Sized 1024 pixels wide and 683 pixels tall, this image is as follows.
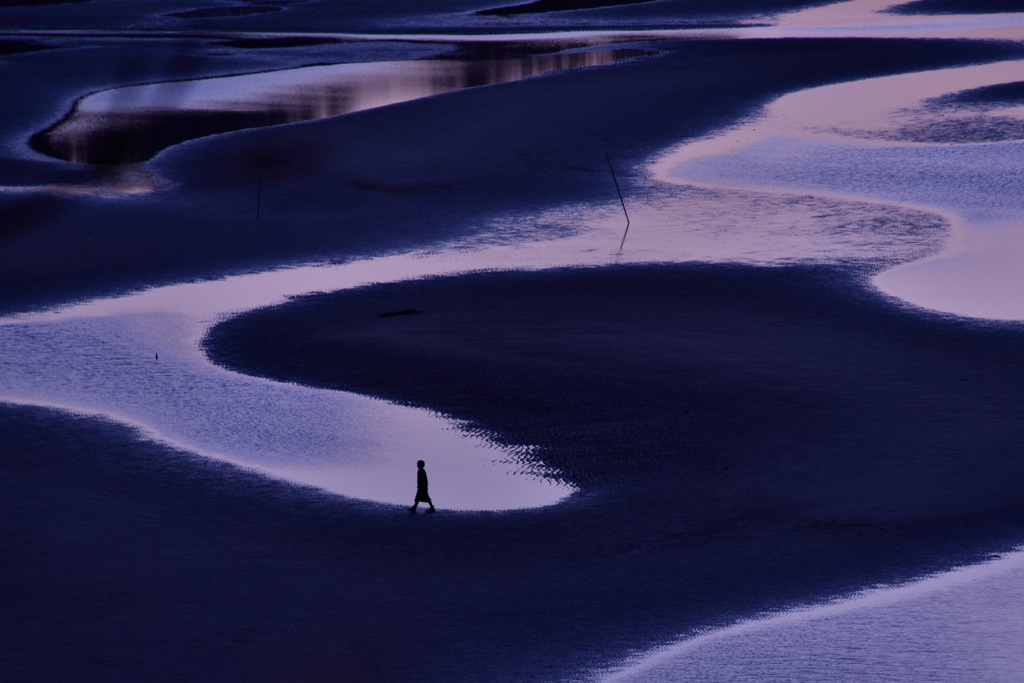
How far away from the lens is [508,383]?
15.6 meters

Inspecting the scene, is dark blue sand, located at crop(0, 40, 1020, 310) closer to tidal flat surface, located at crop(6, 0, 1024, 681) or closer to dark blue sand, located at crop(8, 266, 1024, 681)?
tidal flat surface, located at crop(6, 0, 1024, 681)

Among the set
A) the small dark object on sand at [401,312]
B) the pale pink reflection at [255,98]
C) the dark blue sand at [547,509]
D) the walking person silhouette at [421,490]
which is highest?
the pale pink reflection at [255,98]

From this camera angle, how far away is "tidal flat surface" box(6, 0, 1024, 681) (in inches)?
395

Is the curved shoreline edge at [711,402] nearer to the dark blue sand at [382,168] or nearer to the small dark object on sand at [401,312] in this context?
the small dark object on sand at [401,312]

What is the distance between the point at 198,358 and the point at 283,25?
39006mm

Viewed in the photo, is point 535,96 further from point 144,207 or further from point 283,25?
point 283,25

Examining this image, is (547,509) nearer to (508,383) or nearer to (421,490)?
(421,490)

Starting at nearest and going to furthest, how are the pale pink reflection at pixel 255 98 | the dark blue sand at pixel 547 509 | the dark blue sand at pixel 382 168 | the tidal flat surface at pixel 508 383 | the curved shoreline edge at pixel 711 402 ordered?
the dark blue sand at pixel 547 509 → the tidal flat surface at pixel 508 383 → the curved shoreline edge at pixel 711 402 → the dark blue sand at pixel 382 168 → the pale pink reflection at pixel 255 98

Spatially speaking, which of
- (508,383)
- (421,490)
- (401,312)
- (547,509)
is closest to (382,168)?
→ (401,312)

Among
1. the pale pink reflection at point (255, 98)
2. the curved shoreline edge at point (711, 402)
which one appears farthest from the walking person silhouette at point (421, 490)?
the pale pink reflection at point (255, 98)

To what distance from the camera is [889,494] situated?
39.9 feet

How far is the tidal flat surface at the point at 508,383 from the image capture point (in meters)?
10.0

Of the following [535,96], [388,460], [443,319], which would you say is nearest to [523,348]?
[443,319]

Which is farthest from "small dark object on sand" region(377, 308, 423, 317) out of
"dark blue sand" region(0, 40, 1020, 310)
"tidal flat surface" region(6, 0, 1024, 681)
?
"dark blue sand" region(0, 40, 1020, 310)
